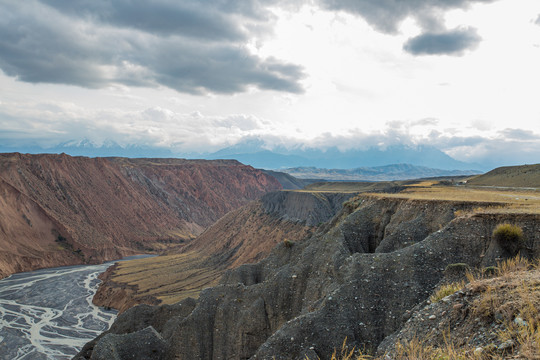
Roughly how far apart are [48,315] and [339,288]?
176 feet

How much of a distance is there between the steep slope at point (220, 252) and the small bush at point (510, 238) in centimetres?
3874

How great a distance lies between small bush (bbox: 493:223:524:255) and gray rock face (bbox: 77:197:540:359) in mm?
283

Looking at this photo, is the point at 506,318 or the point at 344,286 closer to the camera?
the point at 506,318

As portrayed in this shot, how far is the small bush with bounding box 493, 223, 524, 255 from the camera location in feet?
44.5

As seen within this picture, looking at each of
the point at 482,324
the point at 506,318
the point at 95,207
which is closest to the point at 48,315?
the point at 482,324

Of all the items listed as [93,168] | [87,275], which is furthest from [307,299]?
[93,168]

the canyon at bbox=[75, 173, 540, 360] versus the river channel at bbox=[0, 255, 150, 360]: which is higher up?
the canyon at bbox=[75, 173, 540, 360]

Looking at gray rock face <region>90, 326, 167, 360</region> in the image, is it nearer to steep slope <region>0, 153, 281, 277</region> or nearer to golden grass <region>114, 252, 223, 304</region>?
golden grass <region>114, 252, 223, 304</region>

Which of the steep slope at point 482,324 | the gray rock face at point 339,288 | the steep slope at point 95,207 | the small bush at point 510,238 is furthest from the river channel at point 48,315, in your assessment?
the small bush at point 510,238

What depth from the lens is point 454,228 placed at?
1535 cm

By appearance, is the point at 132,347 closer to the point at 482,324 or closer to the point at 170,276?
the point at 482,324

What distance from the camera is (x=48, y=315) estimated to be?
50.7 metres

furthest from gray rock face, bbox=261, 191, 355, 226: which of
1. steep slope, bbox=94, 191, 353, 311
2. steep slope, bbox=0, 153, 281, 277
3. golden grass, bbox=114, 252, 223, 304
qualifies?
steep slope, bbox=0, 153, 281, 277

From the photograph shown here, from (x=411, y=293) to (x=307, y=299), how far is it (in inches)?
283
